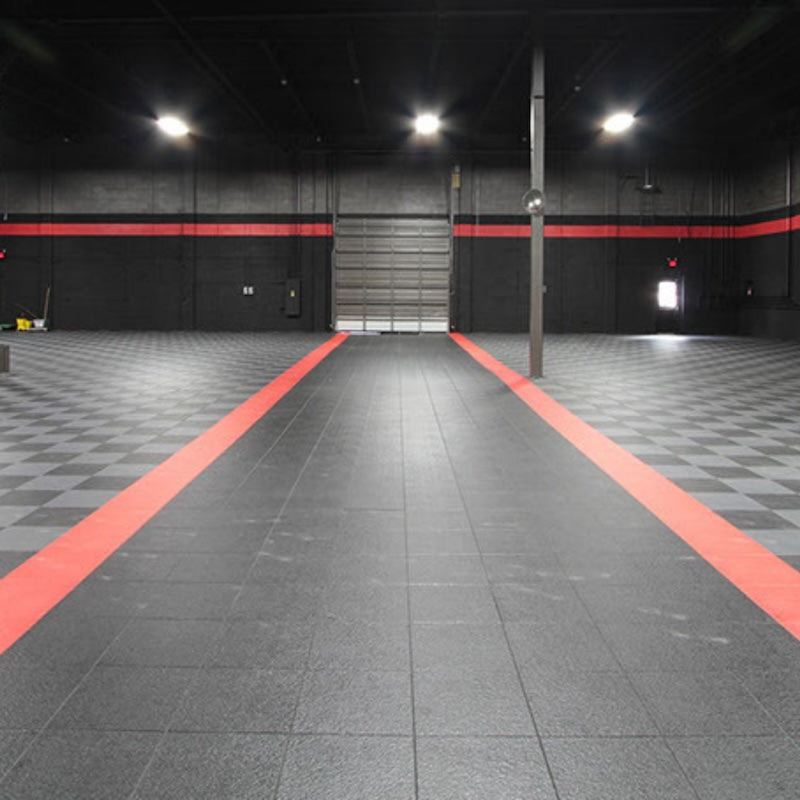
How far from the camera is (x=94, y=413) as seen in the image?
8.94 metres

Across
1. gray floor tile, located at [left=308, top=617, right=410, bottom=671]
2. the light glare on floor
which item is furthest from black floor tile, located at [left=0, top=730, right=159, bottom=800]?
the light glare on floor

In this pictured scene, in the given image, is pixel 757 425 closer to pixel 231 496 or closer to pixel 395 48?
pixel 231 496

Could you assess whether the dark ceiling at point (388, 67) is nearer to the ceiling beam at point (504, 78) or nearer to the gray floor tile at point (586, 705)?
the ceiling beam at point (504, 78)

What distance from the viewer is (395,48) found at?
15.7 meters

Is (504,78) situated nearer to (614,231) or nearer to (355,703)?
(614,231)

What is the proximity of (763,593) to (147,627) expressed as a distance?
2.50 metres

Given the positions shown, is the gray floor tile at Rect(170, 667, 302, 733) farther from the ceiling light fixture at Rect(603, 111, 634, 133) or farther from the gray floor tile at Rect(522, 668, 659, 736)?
the ceiling light fixture at Rect(603, 111, 634, 133)

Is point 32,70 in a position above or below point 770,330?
above

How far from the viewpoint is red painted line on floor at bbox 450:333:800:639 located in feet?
11.9

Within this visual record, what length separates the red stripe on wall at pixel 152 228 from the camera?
1005 inches

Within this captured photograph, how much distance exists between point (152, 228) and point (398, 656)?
80.4 feet

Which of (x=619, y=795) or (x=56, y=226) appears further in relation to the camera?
(x=56, y=226)

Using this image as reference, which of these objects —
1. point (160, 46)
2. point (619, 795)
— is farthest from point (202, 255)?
point (619, 795)

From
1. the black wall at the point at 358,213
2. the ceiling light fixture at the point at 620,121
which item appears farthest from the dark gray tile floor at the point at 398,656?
the black wall at the point at 358,213
